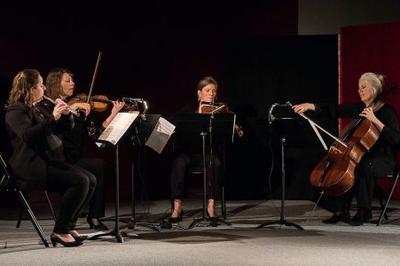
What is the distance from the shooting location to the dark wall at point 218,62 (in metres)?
6.91

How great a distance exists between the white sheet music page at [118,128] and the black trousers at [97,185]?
93cm

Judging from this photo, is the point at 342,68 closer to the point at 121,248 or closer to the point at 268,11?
the point at 268,11

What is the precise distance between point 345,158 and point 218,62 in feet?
7.28

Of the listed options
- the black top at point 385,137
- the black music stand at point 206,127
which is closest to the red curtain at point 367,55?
the black top at point 385,137

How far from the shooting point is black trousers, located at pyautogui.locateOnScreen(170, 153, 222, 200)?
5788 millimetres

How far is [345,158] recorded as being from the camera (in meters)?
5.27

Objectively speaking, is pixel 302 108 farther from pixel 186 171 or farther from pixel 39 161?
pixel 39 161

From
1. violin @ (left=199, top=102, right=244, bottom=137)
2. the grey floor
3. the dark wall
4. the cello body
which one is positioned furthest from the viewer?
the dark wall

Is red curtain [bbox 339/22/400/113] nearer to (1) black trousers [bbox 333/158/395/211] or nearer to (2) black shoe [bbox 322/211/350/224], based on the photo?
(1) black trousers [bbox 333/158/395/211]

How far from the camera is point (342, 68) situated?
7.20 m

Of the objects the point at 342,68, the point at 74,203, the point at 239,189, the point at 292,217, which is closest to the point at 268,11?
the point at 342,68

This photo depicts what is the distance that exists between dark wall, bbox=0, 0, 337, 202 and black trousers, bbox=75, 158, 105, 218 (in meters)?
1.43

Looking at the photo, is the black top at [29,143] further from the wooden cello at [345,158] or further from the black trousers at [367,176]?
the black trousers at [367,176]

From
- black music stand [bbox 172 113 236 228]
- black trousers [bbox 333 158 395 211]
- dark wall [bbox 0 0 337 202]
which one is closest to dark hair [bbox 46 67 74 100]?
black music stand [bbox 172 113 236 228]
